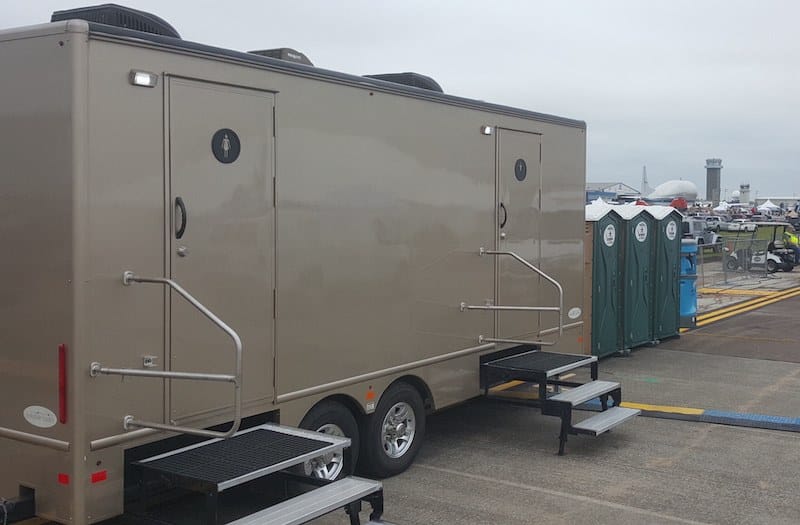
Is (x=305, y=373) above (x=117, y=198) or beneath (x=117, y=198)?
beneath

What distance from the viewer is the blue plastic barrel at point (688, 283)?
50.0 feet

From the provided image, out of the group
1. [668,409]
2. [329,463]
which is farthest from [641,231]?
[329,463]

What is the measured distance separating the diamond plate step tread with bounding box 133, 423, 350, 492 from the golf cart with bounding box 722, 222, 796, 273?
20.8 m

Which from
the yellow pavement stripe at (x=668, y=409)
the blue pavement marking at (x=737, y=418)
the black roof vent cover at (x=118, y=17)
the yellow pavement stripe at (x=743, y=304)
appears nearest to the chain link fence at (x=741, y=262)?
the yellow pavement stripe at (x=743, y=304)

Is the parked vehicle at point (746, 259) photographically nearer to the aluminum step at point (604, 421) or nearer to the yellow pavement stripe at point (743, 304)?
the yellow pavement stripe at point (743, 304)

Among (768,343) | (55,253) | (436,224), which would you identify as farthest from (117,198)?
(768,343)

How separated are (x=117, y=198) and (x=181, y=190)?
1.50 ft

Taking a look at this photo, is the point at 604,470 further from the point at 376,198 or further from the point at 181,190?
the point at 181,190

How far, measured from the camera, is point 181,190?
5148mm

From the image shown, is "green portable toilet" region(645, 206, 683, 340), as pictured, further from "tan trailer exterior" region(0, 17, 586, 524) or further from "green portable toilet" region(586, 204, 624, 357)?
"tan trailer exterior" region(0, 17, 586, 524)

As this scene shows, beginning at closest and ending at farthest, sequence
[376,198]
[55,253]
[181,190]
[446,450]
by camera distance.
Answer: [55,253] → [181,190] → [376,198] → [446,450]

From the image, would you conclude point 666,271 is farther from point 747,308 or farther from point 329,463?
point 329,463

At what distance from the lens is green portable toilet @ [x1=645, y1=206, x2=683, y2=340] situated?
45.6 feet

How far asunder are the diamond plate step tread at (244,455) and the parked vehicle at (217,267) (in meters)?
0.02
